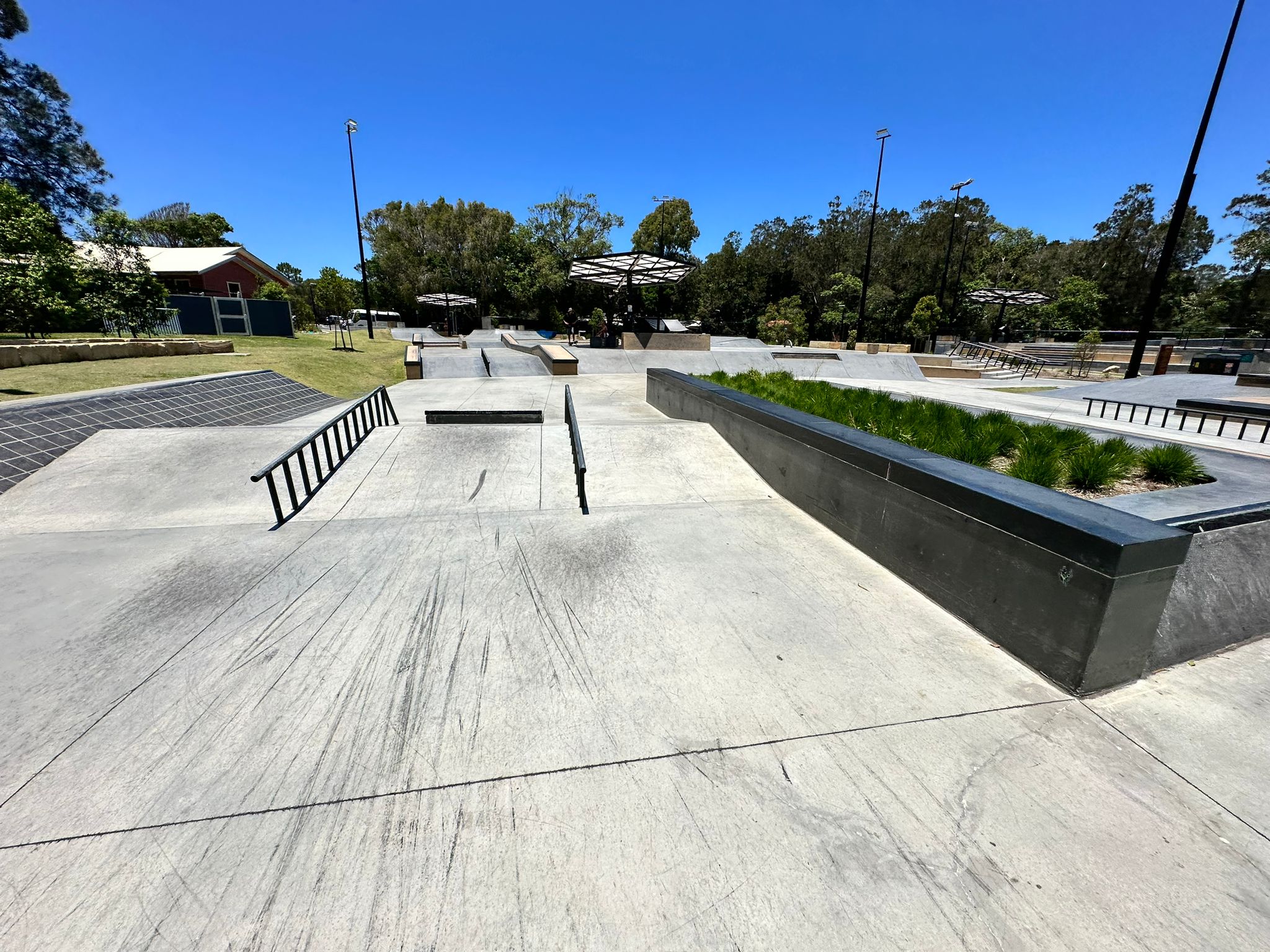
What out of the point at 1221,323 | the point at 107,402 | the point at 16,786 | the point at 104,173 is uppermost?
the point at 104,173

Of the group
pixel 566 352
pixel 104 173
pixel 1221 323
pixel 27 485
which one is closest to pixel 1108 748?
pixel 27 485

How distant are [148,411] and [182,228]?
253 feet

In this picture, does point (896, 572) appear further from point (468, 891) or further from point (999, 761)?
point (468, 891)

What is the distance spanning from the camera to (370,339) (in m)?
35.0

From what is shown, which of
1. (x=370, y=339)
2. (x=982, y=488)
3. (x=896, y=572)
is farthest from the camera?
(x=370, y=339)

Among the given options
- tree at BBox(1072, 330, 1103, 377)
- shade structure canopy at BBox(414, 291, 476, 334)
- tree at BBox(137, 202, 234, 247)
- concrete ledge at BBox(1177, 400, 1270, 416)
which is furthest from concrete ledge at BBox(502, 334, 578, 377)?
tree at BBox(137, 202, 234, 247)

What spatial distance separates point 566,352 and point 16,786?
18.4 m

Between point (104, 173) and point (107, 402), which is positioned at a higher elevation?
point (104, 173)

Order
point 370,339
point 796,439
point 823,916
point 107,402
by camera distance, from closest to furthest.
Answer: point 823,916, point 796,439, point 107,402, point 370,339

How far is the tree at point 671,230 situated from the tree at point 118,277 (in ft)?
151

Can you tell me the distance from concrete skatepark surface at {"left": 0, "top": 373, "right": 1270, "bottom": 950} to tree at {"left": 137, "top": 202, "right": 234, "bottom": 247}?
80.6 meters

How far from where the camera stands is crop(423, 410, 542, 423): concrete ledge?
361 inches

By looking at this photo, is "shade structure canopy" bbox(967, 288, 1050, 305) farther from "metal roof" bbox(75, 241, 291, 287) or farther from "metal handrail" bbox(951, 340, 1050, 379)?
"metal roof" bbox(75, 241, 291, 287)

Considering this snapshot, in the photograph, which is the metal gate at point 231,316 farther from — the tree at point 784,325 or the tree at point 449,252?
the tree at point 784,325
